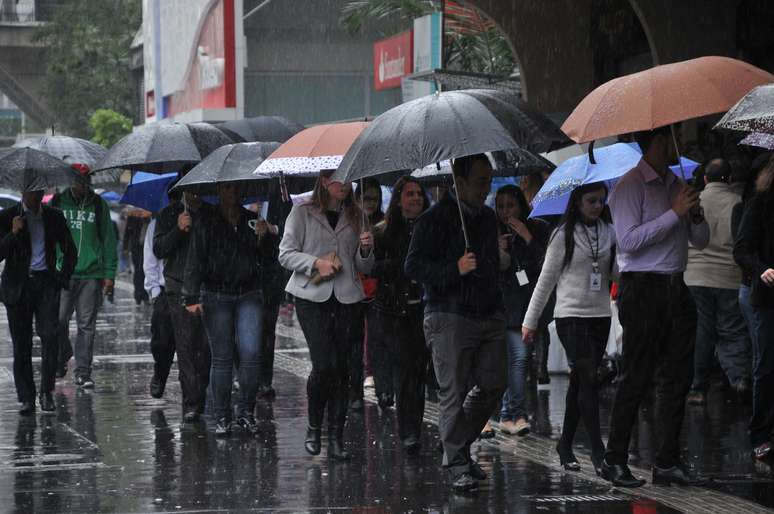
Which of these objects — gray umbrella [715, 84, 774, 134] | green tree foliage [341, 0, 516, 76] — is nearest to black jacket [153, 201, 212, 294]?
gray umbrella [715, 84, 774, 134]

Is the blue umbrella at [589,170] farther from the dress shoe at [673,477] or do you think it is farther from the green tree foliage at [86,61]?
the green tree foliage at [86,61]

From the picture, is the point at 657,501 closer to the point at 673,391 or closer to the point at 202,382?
the point at 673,391

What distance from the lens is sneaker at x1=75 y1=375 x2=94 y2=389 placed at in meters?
13.4

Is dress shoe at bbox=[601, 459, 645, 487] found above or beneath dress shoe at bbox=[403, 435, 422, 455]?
above

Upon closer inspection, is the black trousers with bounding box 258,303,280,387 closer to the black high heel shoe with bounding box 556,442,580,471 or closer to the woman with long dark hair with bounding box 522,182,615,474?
the woman with long dark hair with bounding box 522,182,615,474

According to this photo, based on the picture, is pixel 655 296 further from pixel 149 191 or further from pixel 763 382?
pixel 149 191

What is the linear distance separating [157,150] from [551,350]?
→ 4.18m

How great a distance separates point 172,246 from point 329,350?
2.44 m

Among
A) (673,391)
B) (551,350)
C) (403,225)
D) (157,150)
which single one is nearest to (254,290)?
(403,225)

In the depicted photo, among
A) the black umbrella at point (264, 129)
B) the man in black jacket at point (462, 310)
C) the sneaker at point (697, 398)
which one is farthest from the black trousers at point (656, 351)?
the black umbrella at point (264, 129)

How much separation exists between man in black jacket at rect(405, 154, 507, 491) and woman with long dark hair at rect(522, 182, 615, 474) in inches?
18.7

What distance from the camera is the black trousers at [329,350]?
915 cm

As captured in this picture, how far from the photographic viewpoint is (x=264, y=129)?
1377 centimetres

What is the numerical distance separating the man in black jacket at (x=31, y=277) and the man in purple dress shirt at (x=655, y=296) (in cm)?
520
